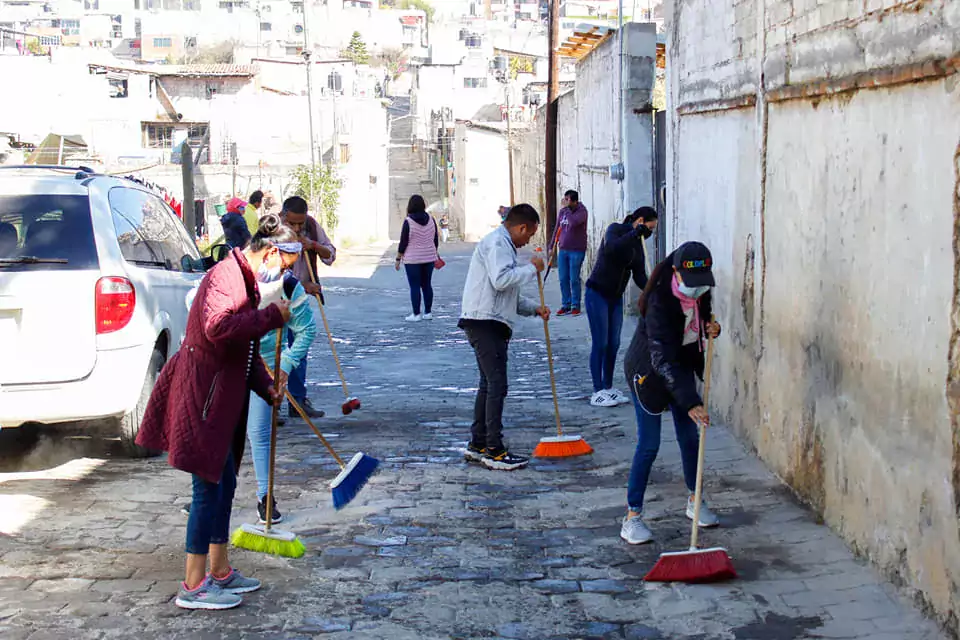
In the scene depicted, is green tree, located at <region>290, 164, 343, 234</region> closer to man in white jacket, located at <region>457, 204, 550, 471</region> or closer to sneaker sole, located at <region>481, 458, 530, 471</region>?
man in white jacket, located at <region>457, 204, 550, 471</region>

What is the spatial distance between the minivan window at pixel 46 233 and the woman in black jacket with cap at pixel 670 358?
11.9 feet

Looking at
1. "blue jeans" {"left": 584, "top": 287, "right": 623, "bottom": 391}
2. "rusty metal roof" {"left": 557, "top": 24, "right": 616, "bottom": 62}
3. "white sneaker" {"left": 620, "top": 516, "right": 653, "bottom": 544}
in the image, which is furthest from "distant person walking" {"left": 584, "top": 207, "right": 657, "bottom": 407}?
"rusty metal roof" {"left": 557, "top": 24, "right": 616, "bottom": 62}

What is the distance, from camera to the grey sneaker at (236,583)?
539cm

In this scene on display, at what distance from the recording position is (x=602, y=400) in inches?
399

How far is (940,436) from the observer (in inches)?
186

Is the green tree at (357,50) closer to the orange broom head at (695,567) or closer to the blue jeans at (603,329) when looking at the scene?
the blue jeans at (603,329)

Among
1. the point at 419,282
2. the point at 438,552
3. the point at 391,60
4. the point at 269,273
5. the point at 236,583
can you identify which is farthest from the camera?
the point at 391,60

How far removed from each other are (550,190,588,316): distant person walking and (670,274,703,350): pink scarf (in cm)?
988

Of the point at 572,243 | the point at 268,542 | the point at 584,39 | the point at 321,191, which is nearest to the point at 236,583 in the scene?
the point at 268,542

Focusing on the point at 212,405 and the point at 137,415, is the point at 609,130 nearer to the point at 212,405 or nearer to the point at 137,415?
the point at 137,415

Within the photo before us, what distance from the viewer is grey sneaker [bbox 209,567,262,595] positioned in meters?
5.39

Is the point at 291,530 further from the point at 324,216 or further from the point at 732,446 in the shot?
the point at 324,216

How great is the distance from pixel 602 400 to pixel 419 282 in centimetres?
637

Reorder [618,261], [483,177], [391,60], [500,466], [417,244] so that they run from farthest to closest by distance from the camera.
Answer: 1. [391,60]
2. [483,177]
3. [417,244]
4. [618,261]
5. [500,466]
